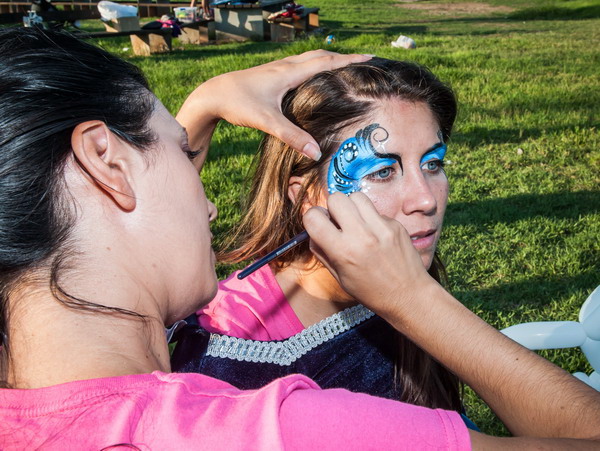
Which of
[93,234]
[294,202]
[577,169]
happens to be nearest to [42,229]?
[93,234]

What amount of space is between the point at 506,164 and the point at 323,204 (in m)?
3.23

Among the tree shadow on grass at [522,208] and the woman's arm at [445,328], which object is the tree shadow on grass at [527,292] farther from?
the woman's arm at [445,328]

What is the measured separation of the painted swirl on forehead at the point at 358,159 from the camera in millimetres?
→ 1734

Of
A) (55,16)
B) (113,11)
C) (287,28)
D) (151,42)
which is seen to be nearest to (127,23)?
(113,11)

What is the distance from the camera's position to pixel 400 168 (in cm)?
174

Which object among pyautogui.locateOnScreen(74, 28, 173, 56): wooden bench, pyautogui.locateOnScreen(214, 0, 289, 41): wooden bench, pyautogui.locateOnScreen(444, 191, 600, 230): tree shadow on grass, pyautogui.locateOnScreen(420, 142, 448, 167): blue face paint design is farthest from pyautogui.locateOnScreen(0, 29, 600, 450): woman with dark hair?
pyautogui.locateOnScreen(214, 0, 289, 41): wooden bench

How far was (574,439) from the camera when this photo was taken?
924 mm

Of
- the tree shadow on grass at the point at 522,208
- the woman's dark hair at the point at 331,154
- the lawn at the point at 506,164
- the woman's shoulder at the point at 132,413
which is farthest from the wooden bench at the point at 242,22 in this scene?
the woman's shoulder at the point at 132,413

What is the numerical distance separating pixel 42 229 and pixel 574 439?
85 cm

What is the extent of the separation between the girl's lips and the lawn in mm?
947

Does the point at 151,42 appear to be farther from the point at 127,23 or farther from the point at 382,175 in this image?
the point at 382,175

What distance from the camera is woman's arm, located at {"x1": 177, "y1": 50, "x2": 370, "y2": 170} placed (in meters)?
1.54

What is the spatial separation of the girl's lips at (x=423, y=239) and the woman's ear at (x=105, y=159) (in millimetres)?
910

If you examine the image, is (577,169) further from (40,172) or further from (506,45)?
(506,45)
